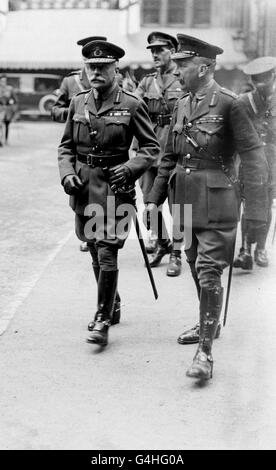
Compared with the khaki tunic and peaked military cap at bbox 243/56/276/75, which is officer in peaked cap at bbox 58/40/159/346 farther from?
peaked military cap at bbox 243/56/276/75

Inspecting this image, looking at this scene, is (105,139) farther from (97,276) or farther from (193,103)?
(97,276)

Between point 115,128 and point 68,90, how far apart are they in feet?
9.37

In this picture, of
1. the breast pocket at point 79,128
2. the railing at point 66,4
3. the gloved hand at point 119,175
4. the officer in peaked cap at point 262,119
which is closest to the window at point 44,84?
the railing at point 66,4

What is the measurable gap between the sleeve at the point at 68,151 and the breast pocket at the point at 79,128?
7 centimetres

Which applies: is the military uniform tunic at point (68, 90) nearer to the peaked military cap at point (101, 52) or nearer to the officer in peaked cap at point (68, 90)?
the officer in peaked cap at point (68, 90)

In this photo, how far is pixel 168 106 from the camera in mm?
7961

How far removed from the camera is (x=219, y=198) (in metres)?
5.05

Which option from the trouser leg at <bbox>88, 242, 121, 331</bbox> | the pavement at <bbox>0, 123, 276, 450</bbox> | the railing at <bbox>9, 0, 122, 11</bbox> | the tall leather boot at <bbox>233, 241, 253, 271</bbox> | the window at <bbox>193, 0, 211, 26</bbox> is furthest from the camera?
the window at <bbox>193, 0, 211, 26</bbox>

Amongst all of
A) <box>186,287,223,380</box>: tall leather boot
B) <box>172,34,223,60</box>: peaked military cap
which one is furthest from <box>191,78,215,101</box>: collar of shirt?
<box>186,287,223,380</box>: tall leather boot

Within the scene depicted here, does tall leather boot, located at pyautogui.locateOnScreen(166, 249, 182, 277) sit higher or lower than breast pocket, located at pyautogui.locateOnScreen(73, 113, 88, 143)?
lower

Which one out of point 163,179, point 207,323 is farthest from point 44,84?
point 207,323

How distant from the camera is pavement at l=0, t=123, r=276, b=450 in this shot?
4.04 m

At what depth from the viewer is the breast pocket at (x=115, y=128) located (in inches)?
214

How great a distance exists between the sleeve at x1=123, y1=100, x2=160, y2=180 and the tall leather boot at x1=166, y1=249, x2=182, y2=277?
2075mm
